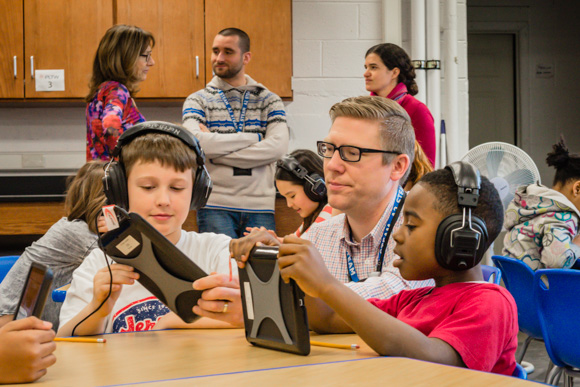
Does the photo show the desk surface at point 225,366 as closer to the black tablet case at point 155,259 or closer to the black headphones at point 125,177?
the black tablet case at point 155,259

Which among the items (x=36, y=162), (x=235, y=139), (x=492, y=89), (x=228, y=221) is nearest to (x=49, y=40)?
(x=36, y=162)

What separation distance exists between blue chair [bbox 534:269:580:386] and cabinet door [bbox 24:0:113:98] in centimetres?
297

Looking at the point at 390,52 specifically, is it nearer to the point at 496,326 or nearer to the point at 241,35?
the point at 241,35

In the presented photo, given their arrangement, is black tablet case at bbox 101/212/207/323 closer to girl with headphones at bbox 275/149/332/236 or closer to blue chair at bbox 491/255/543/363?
girl with headphones at bbox 275/149/332/236

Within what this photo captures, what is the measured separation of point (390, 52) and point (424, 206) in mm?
2325

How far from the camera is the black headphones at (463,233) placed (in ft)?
3.78

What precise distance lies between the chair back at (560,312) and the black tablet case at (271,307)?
1416mm

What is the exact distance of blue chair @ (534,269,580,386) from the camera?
2.19m

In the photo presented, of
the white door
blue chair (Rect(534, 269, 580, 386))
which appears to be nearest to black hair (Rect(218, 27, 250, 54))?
blue chair (Rect(534, 269, 580, 386))

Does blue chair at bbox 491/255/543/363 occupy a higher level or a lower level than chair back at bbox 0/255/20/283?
lower

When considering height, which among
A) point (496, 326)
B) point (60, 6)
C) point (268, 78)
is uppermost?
point (60, 6)

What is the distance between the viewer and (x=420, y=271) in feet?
4.07

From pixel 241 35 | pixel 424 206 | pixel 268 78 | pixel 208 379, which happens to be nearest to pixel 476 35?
pixel 268 78

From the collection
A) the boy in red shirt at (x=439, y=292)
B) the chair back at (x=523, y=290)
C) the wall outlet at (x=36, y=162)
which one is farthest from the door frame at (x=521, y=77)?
the boy in red shirt at (x=439, y=292)
